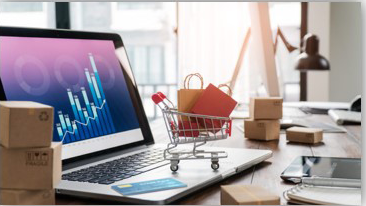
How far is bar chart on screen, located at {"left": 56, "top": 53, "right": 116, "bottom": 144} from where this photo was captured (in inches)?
32.5

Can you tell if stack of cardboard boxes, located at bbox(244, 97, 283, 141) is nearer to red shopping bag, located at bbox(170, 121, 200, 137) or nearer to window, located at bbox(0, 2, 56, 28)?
red shopping bag, located at bbox(170, 121, 200, 137)

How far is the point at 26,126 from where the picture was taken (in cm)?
54

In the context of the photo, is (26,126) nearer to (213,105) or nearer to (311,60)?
(213,105)

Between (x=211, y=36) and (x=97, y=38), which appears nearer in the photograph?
(x=97, y=38)

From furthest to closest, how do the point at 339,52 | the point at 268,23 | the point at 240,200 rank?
the point at 339,52 → the point at 268,23 → the point at 240,200

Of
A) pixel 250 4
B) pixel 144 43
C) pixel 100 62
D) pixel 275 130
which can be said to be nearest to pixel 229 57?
pixel 250 4

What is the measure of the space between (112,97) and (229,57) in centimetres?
314

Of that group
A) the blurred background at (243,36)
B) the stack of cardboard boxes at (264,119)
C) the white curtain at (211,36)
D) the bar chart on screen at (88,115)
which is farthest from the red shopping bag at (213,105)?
the white curtain at (211,36)

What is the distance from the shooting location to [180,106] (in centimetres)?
Answer: 80

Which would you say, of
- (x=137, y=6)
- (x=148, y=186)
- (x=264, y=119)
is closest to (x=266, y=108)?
(x=264, y=119)

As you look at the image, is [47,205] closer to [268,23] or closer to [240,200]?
[240,200]

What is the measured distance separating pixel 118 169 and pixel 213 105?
0.62 ft

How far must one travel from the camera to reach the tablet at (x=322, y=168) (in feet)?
2.47

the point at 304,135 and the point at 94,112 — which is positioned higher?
the point at 94,112
